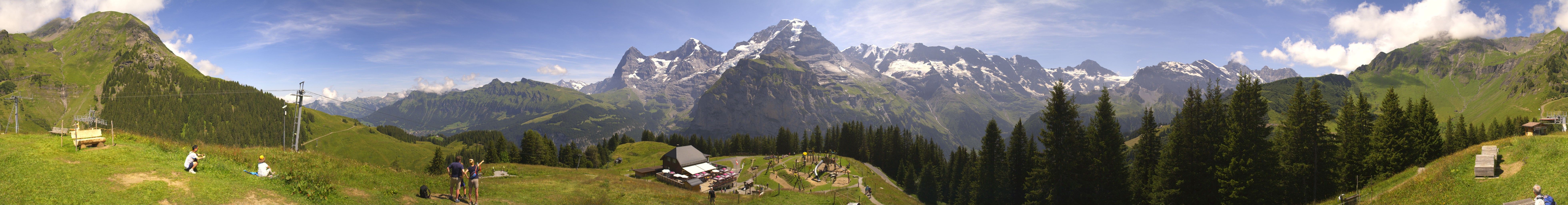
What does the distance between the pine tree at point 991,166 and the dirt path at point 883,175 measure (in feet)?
106

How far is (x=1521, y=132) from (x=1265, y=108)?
94.3 metres

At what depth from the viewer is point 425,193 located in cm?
2352

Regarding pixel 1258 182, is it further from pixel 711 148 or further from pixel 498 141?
pixel 711 148

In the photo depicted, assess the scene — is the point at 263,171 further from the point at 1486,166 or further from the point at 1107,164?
the point at 1486,166

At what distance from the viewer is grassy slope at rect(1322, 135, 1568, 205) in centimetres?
Result: 2362

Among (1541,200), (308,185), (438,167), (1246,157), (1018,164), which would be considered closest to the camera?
(1541,200)

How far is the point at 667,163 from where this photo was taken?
90438 mm

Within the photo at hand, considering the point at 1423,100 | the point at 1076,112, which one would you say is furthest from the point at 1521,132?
the point at 1076,112

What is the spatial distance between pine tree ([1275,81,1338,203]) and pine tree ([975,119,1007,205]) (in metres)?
20.0

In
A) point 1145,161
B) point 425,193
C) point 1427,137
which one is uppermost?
point 1427,137

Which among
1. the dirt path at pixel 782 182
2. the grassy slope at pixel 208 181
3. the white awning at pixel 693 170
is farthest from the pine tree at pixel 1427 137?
the white awning at pixel 693 170

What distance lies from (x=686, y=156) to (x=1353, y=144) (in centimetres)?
7810

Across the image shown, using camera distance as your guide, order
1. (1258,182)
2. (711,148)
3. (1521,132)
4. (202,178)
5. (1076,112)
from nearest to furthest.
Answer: (202,178) → (1258,182) → (1076,112) → (1521,132) → (711,148)

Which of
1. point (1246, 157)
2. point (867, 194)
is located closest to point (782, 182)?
point (867, 194)
